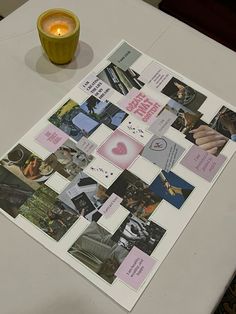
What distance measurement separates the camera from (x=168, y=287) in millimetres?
593

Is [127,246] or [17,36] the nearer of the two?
[127,246]

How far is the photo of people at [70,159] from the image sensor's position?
26.4 inches

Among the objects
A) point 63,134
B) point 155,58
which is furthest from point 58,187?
point 155,58

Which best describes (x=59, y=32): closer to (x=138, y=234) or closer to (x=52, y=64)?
(x=52, y=64)

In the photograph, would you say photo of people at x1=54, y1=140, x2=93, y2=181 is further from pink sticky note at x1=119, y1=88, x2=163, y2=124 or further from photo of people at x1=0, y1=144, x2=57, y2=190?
pink sticky note at x1=119, y1=88, x2=163, y2=124

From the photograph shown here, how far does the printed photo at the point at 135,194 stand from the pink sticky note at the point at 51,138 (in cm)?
11

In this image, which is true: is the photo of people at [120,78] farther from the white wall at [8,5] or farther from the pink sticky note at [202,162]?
the white wall at [8,5]

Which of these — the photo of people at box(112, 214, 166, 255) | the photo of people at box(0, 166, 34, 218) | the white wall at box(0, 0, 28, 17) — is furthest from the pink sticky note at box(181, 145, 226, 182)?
the white wall at box(0, 0, 28, 17)

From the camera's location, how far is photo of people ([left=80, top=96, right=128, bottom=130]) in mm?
727

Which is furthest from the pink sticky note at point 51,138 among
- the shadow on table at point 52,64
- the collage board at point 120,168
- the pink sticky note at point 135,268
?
the pink sticky note at point 135,268

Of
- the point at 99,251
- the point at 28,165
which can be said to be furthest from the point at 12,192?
the point at 99,251

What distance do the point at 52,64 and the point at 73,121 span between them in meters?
0.13

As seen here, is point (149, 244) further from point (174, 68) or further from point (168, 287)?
point (174, 68)

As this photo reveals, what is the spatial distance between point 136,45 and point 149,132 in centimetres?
19
